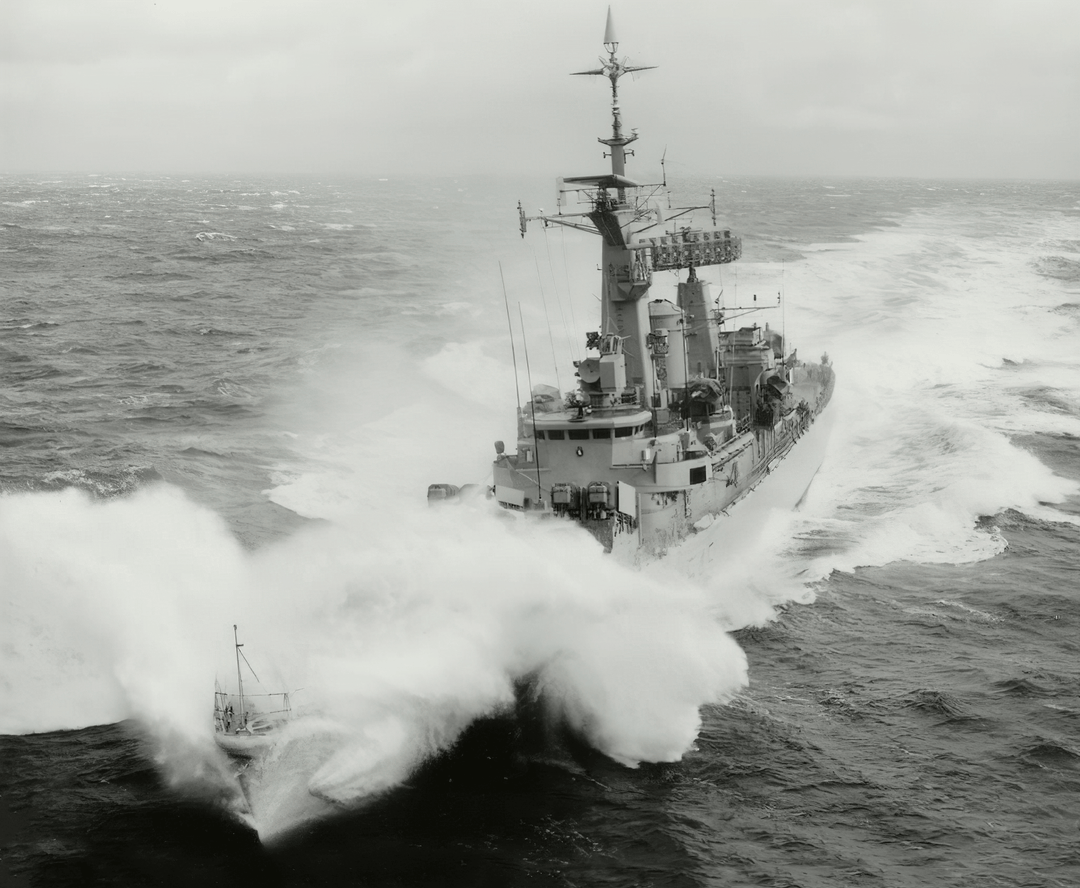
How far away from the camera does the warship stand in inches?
A: 1078

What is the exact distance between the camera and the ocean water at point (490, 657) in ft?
54.6

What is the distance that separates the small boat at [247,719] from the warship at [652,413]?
9.36m

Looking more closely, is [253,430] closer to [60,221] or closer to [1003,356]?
[1003,356]

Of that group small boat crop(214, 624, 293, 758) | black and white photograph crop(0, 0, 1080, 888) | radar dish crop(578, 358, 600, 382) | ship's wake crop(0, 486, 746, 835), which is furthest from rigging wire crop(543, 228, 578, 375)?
small boat crop(214, 624, 293, 758)

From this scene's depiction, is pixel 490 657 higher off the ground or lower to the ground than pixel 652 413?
lower

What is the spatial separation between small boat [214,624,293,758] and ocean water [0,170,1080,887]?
441 millimetres

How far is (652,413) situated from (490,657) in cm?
1109

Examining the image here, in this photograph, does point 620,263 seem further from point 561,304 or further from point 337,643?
point 561,304

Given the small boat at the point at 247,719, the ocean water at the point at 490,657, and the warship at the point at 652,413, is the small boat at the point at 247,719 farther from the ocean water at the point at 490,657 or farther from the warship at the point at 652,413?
the warship at the point at 652,413

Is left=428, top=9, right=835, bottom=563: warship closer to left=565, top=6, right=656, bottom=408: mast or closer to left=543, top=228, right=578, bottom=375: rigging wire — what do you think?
left=565, top=6, right=656, bottom=408: mast

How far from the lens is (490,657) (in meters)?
19.5

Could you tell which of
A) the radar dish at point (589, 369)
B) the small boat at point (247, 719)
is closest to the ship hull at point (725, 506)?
the radar dish at point (589, 369)

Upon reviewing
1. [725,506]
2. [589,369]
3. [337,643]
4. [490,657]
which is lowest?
[725,506]

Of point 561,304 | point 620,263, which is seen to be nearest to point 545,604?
point 620,263
